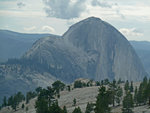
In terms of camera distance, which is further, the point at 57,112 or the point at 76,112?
the point at 76,112

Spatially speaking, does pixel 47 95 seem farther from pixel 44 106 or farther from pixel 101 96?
pixel 101 96

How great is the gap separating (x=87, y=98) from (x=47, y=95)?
53319mm

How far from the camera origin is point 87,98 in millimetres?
199875

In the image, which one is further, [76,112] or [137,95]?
[137,95]

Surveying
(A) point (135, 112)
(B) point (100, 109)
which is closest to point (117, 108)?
(A) point (135, 112)

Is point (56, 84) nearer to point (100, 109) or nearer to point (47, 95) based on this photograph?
point (47, 95)

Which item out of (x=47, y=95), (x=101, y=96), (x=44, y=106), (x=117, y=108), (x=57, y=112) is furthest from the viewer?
(x=47, y=95)

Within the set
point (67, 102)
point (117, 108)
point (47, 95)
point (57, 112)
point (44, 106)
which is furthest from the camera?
point (67, 102)

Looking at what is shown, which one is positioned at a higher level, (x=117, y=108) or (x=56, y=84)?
(x=56, y=84)

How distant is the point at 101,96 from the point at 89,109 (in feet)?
98.7

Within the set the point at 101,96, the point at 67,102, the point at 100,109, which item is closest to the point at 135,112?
the point at 101,96

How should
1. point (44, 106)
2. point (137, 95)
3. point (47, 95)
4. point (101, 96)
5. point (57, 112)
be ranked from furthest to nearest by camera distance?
1. point (47, 95)
2. point (137, 95)
3. point (44, 106)
4. point (101, 96)
5. point (57, 112)

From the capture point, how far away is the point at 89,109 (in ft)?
411

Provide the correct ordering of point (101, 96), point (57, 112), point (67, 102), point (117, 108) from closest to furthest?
point (57, 112)
point (101, 96)
point (117, 108)
point (67, 102)
